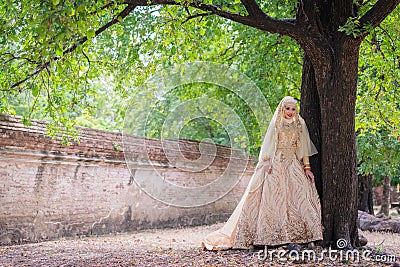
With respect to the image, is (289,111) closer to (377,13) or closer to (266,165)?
(266,165)

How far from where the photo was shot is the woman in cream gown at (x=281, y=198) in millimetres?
6586

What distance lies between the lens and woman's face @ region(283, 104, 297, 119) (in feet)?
22.6

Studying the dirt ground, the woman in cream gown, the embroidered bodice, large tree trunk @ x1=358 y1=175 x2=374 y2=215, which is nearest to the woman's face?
the woman in cream gown

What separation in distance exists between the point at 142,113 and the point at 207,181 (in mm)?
3038

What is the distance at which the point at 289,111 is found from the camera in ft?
22.6

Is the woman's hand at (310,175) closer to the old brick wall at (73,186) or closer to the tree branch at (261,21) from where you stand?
the tree branch at (261,21)

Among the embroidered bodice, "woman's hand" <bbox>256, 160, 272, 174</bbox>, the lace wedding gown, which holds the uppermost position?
the embroidered bodice

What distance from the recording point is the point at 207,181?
49.6 ft

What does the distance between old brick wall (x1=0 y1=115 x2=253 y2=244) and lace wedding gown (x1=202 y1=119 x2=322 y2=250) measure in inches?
156

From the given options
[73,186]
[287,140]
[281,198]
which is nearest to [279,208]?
[281,198]

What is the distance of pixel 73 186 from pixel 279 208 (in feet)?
16.8

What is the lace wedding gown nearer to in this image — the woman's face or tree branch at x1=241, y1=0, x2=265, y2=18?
the woman's face

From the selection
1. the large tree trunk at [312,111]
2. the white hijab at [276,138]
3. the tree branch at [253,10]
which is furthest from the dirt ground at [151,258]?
the tree branch at [253,10]

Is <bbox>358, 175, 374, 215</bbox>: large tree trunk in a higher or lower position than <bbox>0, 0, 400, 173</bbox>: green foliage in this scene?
lower
